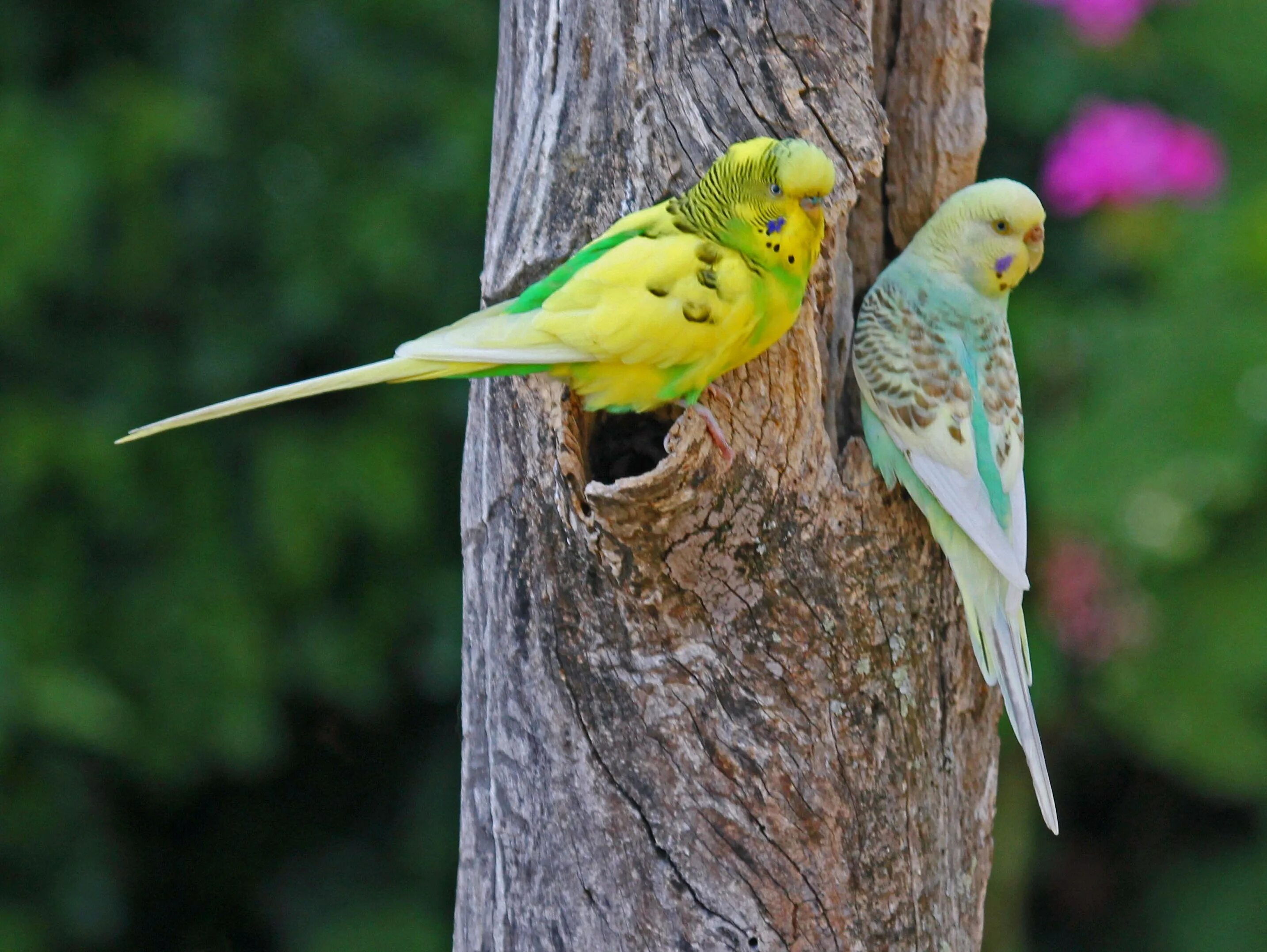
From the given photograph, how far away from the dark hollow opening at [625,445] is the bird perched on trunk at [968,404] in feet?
0.96

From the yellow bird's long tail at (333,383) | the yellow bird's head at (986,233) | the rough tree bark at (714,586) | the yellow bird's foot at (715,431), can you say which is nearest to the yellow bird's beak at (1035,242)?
the yellow bird's head at (986,233)

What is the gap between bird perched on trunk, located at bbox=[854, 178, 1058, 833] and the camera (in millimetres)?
1790

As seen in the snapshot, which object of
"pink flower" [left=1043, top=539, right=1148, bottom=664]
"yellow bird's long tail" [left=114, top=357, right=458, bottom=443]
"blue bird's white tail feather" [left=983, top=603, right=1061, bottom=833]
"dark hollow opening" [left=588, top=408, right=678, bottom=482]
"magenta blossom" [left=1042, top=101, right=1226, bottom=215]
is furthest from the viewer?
"pink flower" [left=1043, top=539, right=1148, bottom=664]

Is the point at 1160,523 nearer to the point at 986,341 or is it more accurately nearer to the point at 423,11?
Answer: the point at 986,341

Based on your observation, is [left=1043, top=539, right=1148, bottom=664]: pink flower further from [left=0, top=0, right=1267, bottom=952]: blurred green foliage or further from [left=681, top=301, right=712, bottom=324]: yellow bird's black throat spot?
[left=681, top=301, right=712, bottom=324]: yellow bird's black throat spot

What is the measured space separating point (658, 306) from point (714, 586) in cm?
41

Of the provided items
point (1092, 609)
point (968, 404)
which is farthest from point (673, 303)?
point (1092, 609)

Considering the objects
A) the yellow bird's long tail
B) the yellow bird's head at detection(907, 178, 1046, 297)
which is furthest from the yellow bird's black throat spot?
the yellow bird's head at detection(907, 178, 1046, 297)

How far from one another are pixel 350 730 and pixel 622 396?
88.7 inches

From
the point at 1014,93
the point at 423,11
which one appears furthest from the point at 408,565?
the point at 1014,93

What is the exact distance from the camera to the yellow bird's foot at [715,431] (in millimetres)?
1649

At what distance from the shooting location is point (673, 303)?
5.10ft

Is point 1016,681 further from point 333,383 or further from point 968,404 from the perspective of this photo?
point 333,383

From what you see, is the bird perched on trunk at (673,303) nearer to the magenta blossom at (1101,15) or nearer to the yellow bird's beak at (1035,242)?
the yellow bird's beak at (1035,242)
